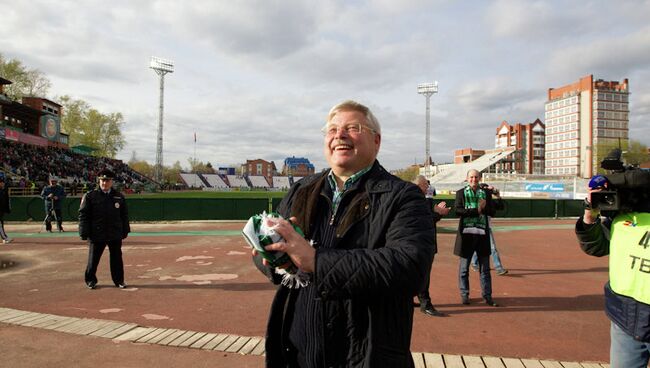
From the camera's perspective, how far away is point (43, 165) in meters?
43.6

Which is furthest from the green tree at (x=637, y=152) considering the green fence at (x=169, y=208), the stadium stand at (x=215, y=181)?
the stadium stand at (x=215, y=181)

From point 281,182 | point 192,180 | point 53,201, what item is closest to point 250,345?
point 53,201

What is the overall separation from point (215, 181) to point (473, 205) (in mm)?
110086

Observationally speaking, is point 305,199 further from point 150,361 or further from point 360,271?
point 150,361

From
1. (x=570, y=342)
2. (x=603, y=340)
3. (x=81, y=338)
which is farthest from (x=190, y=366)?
(x=603, y=340)

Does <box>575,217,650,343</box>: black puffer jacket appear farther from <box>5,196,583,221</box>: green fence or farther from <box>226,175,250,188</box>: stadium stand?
<box>226,175,250,188</box>: stadium stand


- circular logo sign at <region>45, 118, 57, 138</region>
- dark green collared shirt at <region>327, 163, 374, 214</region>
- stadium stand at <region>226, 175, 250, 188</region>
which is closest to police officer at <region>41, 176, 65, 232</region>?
dark green collared shirt at <region>327, 163, 374, 214</region>

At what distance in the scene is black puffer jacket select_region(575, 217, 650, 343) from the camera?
6.92 feet

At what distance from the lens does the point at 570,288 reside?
6863mm

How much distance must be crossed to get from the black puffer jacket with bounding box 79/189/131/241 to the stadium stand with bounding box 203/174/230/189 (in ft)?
335

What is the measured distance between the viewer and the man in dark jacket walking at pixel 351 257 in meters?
1.40

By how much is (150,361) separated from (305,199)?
2933 mm

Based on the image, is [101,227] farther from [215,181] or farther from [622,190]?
[215,181]

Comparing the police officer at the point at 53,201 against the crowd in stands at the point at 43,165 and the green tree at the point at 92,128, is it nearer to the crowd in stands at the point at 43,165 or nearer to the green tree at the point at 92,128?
the crowd in stands at the point at 43,165
